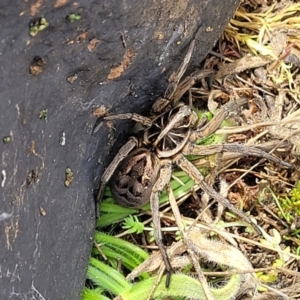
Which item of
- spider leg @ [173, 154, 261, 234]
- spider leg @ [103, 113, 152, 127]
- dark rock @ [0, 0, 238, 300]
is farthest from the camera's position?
spider leg @ [173, 154, 261, 234]

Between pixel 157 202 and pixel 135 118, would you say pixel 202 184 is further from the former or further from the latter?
pixel 135 118

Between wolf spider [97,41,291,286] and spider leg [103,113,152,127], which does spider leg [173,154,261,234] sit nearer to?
wolf spider [97,41,291,286]

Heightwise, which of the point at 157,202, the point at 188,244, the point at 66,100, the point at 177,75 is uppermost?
the point at 66,100

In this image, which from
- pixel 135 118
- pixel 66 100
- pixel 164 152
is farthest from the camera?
pixel 164 152

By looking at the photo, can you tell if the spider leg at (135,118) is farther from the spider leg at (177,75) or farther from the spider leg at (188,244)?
the spider leg at (188,244)

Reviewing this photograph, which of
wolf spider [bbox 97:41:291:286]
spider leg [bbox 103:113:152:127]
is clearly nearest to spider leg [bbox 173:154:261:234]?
wolf spider [bbox 97:41:291:286]

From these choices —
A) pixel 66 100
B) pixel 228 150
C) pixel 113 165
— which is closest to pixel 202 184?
pixel 228 150
